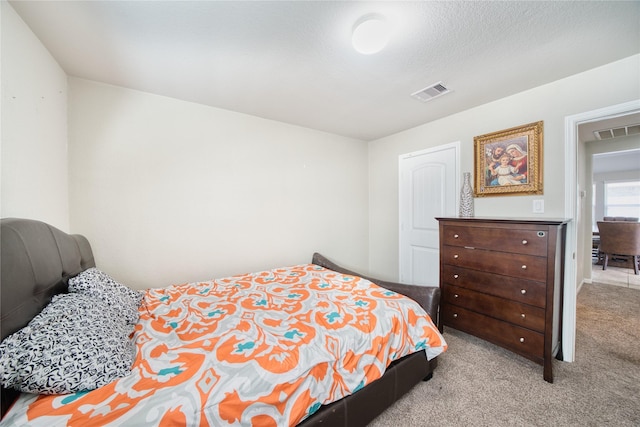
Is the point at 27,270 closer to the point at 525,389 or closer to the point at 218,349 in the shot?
the point at 218,349

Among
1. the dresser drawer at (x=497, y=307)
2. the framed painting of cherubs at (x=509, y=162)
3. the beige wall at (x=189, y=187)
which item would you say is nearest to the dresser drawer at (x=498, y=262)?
the dresser drawer at (x=497, y=307)

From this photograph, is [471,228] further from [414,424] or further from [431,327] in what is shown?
[414,424]

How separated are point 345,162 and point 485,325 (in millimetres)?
2477

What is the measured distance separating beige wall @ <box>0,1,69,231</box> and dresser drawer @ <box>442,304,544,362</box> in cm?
316

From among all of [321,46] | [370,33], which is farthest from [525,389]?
[321,46]

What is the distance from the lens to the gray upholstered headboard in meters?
0.90

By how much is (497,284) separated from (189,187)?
2871 mm

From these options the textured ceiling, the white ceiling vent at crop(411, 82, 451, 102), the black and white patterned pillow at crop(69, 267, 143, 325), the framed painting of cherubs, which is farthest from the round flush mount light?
the black and white patterned pillow at crop(69, 267, 143, 325)

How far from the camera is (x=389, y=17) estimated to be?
1318mm

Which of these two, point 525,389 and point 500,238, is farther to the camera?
point 500,238

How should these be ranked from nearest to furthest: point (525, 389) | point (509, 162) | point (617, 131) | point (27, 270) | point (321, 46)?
point (27, 270) < point (321, 46) < point (525, 389) < point (509, 162) < point (617, 131)

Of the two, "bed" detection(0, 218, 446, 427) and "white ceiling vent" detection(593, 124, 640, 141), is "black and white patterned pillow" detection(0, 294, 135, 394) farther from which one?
"white ceiling vent" detection(593, 124, 640, 141)

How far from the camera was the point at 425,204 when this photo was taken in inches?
119

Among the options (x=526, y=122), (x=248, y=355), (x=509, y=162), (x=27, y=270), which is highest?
(x=526, y=122)
